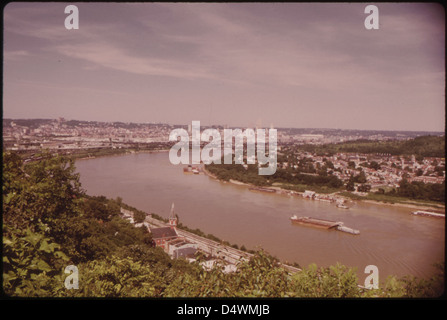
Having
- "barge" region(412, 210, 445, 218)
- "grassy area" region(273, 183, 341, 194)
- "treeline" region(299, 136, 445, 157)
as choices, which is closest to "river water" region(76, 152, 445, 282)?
"barge" region(412, 210, 445, 218)

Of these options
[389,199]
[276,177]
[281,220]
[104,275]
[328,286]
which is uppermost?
[328,286]

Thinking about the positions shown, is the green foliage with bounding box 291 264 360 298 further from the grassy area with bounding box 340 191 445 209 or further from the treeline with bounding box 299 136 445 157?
the grassy area with bounding box 340 191 445 209

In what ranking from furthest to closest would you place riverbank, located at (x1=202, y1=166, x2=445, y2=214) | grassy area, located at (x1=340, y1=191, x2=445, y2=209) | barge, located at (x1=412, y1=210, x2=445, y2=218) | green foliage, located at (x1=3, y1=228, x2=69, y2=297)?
grassy area, located at (x1=340, y1=191, x2=445, y2=209), riverbank, located at (x1=202, y1=166, x2=445, y2=214), barge, located at (x1=412, y1=210, x2=445, y2=218), green foliage, located at (x1=3, y1=228, x2=69, y2=297)

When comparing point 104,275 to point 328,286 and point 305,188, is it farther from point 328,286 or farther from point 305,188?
point 305,188

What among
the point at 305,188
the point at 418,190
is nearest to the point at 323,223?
the point at 418,190

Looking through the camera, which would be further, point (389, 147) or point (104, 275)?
point (389, 147)
